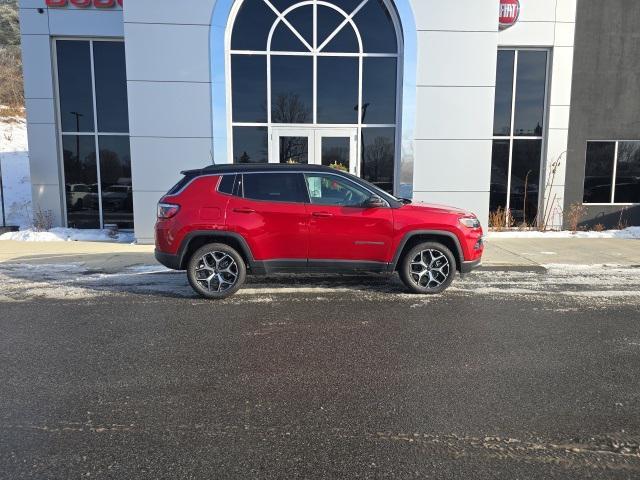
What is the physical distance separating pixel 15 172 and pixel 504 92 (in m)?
21.1

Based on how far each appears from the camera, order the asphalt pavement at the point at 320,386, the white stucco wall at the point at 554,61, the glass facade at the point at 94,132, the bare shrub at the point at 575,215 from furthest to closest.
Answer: the bare shrub at the point at 575,215, the white stucco wall at the point at 554,61, the glass facade at the point at 94,132, the asphalt pavement at the point at 320,386

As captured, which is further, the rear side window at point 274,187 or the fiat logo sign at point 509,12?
the fiat logo sign at point 509,12

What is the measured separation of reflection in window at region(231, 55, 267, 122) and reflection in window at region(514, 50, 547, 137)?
7505 mm

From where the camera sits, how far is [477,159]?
11.7 m

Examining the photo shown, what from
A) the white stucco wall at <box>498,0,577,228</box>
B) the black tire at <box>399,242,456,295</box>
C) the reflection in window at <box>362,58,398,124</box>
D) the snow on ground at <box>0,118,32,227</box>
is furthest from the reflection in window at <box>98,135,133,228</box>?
the white stucco wall at <box>498,0,577,228</box>

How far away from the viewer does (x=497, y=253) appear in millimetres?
10297

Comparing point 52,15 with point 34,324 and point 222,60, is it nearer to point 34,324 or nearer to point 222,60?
point 222,60

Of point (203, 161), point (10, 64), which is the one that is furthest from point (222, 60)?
point (10, 64)

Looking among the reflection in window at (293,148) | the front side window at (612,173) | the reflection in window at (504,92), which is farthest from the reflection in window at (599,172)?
the reflection in window at (293,148)

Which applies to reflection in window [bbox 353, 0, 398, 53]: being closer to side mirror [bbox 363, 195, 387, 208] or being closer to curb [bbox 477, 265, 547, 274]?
curb [bbox 477, 265, 547, 274]

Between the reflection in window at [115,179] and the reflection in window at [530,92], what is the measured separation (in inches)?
449

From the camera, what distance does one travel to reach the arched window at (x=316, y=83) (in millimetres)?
11531

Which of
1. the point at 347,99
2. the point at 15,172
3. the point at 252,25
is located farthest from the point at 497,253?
the point at 15,172

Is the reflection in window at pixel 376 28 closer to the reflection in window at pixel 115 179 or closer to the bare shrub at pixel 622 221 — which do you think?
the reflection in window at pixel 115 179
